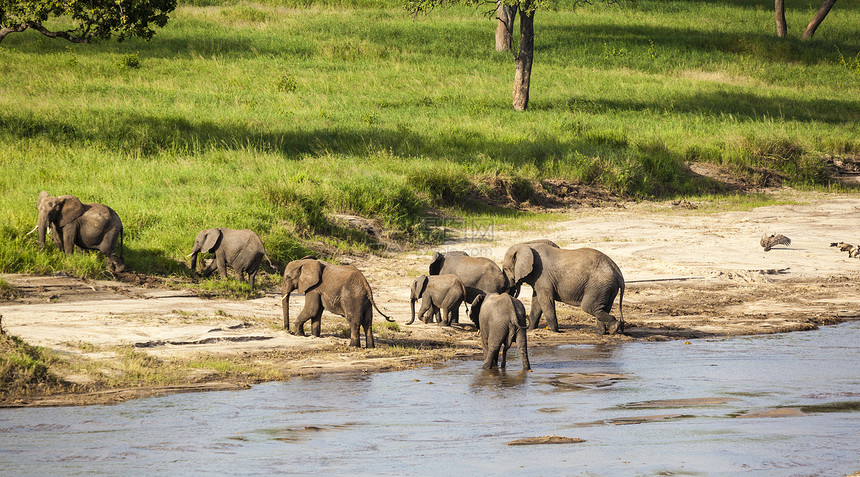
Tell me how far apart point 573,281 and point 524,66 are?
1945cm

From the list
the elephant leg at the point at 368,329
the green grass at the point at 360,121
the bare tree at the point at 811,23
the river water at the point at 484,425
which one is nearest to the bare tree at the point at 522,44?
the green grass at the point at 360,121

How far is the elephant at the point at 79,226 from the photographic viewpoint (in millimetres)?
12125

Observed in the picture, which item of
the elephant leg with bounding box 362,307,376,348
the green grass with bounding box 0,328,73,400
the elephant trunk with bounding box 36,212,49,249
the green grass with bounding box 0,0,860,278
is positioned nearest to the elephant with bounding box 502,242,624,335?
the elephant leg with bounding box 362,307,376,348

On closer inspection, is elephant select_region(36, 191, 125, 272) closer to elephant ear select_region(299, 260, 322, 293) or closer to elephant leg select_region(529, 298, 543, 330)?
elephant ear select_region(299, 260, 322, 293)

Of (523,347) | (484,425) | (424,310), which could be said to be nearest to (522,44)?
(424,310)

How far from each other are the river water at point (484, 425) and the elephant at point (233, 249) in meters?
3.68

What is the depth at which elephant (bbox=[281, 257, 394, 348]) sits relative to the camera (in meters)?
9.86

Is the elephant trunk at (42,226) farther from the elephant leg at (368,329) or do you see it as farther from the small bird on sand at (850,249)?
the small bird on sand at (850,249)

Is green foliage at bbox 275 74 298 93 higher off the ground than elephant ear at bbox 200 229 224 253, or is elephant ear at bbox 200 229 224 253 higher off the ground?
green foliage at bbox 275 74 298 93

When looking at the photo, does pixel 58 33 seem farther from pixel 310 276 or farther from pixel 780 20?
pixel 780 20

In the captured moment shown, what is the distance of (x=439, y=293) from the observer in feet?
37.0

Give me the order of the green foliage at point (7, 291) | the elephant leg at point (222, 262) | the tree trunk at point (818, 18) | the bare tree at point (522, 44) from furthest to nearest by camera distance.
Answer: the tree trunk at point (818, 18) → the bare tree at point (522, 44) → the elephant leg at point (222, 262) → the green foliage at point (7, 291)

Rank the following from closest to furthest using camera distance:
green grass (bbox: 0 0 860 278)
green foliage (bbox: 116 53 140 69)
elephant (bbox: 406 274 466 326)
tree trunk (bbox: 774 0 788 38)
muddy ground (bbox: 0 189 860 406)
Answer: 1. muddy ground (bbox: 0 189 860 406)
2. elephant (bbox: 406 274 466 326)
3. green grass (bbox: 0 0 860 278)
4. green foliage (bbox: 116 53 140 69)
5. tree trunk (bbox: 774 0 788 38)

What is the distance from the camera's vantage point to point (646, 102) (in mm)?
33250
